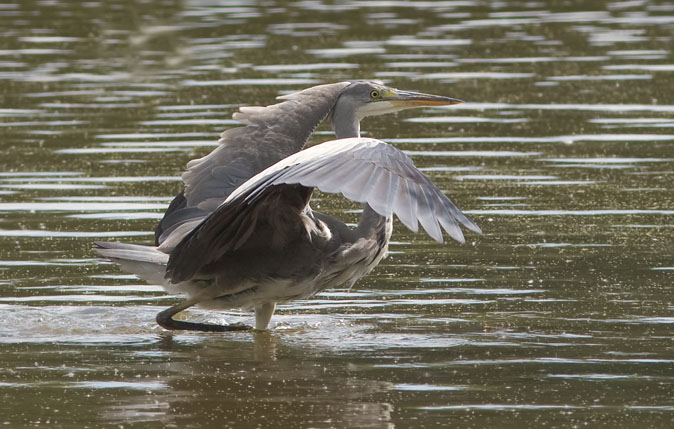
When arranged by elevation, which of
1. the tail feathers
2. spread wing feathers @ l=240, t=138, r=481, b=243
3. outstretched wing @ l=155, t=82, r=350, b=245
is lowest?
the tail feathers

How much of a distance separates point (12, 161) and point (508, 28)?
9.44m

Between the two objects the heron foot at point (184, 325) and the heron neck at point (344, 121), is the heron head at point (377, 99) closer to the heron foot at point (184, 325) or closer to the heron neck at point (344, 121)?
the heron neck at point (344, 121)

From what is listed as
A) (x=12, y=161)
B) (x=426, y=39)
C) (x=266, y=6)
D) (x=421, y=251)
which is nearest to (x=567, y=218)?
(x=421, y=251)

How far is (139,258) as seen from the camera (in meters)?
7.68

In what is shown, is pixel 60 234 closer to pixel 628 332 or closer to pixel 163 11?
pixel 628 332

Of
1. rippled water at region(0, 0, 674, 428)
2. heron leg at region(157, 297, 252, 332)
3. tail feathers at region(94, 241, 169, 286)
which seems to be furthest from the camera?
heron leg at region(157, 297, 252, 332)

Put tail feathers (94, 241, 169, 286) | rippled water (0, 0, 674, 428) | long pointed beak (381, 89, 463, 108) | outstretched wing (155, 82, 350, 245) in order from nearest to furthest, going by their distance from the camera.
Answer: rippled water (0, 0, 674, 428) → tail feathers (94, 241, 169, 286) → outstretched wing (155, 82, 350, 245) → long pointed beak (381, 89, 463, 108)

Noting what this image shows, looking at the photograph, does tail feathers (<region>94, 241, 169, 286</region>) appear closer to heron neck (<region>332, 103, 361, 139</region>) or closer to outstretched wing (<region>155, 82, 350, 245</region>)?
outstretched wing (<region>155, 82, 350, 245</region>)

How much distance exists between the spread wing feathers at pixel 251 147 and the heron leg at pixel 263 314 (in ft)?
2.00

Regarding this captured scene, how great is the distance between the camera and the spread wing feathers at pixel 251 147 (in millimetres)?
8102

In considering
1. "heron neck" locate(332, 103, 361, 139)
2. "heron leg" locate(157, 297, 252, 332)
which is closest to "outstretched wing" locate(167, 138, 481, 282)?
"heron leg" locate(157, 297, 252, 332)

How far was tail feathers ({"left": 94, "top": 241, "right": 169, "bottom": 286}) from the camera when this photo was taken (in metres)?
7.70

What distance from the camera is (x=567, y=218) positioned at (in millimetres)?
10289

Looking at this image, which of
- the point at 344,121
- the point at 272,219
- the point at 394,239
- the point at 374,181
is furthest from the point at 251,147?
the point at 394,239
